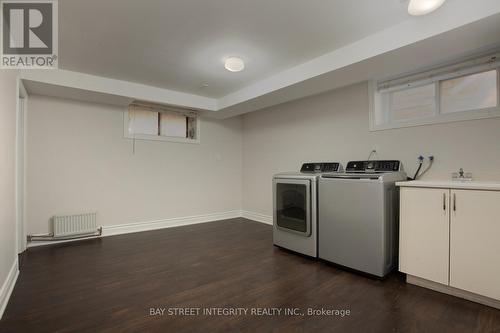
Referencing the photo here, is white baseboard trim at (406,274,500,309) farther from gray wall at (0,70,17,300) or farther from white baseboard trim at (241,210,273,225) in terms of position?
gray wall at (0,70,17,300)

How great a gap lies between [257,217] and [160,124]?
263 cm

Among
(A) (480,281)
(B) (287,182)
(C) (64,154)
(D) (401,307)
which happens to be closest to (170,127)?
(C) (64,154)

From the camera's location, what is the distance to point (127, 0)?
184 cm

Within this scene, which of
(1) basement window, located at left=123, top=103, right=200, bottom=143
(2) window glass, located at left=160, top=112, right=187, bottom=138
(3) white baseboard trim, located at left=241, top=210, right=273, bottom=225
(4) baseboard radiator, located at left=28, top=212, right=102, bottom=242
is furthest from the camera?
(3) white baseboard trim, located at left=241, top=210, right=273, bottom=225

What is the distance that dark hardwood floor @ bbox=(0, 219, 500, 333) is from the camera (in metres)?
1.66

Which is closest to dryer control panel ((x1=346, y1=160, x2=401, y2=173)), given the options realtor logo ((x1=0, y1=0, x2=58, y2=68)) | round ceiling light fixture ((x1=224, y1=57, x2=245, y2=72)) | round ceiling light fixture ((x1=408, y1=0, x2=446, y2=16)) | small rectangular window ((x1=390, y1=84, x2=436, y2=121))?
small rectangular window ((x1=390, y1=84, x2=436, y2=121))

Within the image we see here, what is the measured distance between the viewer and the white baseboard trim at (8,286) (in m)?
1.80

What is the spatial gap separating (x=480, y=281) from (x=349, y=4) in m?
2.38

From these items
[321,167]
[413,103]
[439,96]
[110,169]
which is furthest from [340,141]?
[110,169]

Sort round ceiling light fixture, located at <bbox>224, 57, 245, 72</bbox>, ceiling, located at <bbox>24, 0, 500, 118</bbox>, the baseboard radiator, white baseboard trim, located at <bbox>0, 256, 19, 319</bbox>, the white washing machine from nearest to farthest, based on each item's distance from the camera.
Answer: white baseboard trim, located at <bbox>0, 256, 19, 319</bbox> → ceiling, located at <bbox>24, 0, 500, 118</bbox> → round ceiling light fixture, located at <bbox>224, 57, 245, 72</bbox> → the white washing machine → the baseboard radiator

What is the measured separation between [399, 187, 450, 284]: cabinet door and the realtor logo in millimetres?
3439

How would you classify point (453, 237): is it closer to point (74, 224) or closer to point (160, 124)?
point (160, 124)

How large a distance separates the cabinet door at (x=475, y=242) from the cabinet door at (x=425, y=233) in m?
0.06

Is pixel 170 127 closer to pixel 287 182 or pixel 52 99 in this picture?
pixel 52 99
